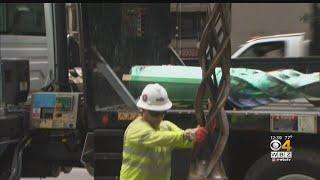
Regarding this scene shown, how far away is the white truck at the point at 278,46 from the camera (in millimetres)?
5801

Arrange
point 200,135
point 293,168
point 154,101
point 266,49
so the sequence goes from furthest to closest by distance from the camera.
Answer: point 266,49 → point 293,168 → point 154,101 → point 200,135

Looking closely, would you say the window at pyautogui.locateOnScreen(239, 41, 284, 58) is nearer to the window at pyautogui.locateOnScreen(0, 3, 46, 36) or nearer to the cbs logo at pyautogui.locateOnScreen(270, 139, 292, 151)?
the cbs logo at pyautogui.locateOnScreen(270, 139, 292, 151)

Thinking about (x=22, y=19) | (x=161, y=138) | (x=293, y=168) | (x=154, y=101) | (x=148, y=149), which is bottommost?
(x=293, y=168)

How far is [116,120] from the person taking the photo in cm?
599

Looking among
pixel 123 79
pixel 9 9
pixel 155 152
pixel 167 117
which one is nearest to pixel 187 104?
pixel 167 117

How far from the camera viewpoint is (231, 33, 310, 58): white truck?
5801 millimetres

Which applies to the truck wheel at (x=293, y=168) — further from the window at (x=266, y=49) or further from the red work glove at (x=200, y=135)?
the red work glove at (x=200, y=135)

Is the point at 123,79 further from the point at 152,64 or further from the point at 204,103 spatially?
the point at 204,103

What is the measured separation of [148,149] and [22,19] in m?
3.37

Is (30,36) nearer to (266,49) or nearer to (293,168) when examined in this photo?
(266,49)

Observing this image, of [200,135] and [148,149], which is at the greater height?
[200,135]

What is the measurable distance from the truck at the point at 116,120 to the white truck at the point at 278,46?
0.26ft

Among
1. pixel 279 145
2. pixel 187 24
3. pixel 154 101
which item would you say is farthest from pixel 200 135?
pixel 187 24

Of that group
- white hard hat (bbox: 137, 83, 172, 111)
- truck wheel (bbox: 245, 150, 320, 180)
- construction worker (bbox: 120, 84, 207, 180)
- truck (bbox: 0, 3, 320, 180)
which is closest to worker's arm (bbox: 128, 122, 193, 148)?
construction worker (bbox: 120, 84, 207, 180)
